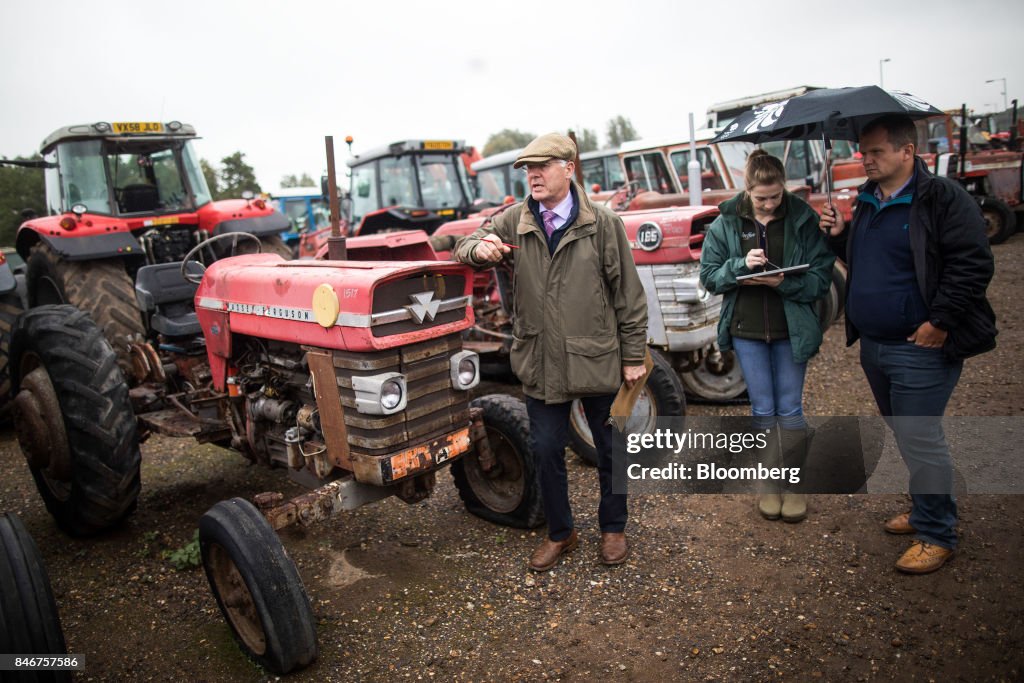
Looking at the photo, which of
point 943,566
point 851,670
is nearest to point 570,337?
point 851,670

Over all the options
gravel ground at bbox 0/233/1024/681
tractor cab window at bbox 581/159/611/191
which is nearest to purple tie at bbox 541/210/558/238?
gravel ground at bbox 0/233/1024/681

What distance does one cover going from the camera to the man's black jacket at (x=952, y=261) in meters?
2.51

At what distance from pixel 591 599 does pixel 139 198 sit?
5626 mm

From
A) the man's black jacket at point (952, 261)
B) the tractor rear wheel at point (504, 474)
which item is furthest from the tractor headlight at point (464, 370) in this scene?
the man's black jacket at point (952, 261)

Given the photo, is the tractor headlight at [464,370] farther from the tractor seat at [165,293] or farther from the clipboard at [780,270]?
the tractor seat at [165,293]

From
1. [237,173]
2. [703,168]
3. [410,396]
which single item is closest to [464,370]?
[410,396]

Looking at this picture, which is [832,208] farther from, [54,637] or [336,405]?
[54,637]

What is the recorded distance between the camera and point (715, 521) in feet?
11.1

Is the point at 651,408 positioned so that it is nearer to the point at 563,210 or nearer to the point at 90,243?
the point at 563,210

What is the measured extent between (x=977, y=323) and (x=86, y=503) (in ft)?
12.5

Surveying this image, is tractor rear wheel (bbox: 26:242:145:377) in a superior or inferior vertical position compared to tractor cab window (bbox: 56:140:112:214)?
inferior

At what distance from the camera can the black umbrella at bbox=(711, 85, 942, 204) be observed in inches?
108

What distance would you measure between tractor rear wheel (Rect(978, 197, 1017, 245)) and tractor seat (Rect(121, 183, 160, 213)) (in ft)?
34.1

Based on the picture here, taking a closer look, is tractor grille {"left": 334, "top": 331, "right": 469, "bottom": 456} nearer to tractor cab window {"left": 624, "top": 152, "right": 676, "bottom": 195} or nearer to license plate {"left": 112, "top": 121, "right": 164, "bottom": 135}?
license plate {"left": 112, "top": 121, "right": 164, "bottom": 135}
